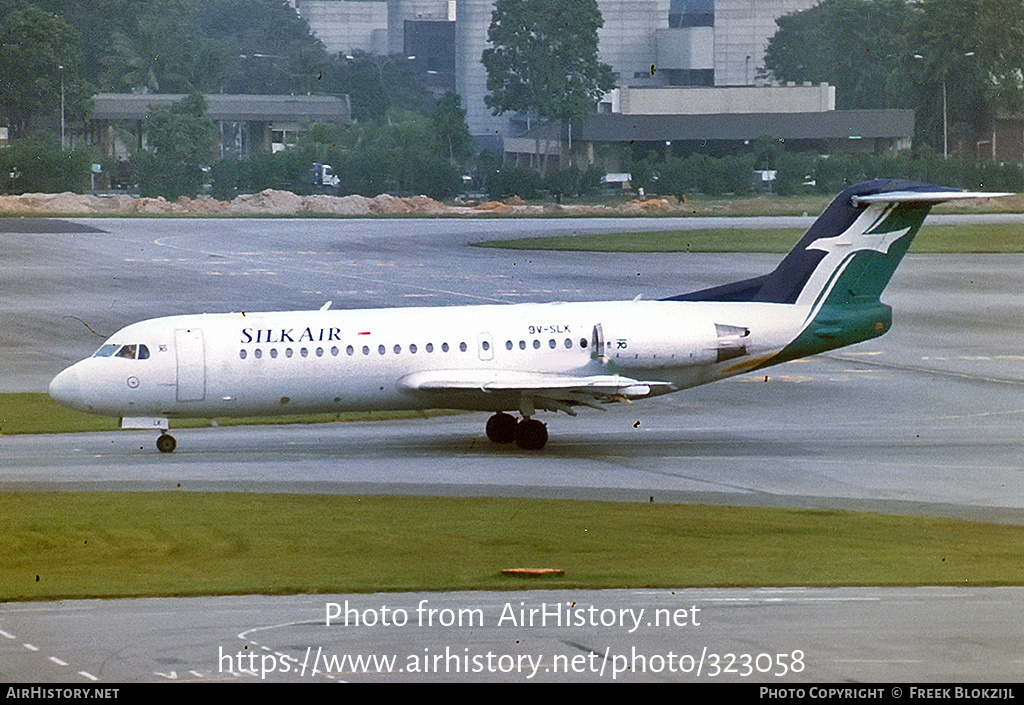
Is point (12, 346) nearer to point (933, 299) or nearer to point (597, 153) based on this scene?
point (933, 299)

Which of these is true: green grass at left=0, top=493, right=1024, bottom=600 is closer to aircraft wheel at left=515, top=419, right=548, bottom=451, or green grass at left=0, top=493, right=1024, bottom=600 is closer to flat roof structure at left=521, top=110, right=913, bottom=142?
aircraft wheel at left=515, top=419, right=548, bottom=451

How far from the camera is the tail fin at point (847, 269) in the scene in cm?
3941

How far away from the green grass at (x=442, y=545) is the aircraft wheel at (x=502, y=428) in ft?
25.2

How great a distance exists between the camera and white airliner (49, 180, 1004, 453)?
3694 cm

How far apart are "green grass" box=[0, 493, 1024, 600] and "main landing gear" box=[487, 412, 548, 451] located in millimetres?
6764

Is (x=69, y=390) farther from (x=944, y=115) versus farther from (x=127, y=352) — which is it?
(x=944, y=115)

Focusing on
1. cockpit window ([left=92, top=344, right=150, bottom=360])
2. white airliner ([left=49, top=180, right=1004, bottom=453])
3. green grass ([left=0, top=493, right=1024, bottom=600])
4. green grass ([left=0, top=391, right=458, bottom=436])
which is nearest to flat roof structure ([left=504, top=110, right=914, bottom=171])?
green grass ([left=0, top=391, right=458, bottom=436])

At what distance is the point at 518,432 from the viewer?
1503 inches

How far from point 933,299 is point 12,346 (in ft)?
121

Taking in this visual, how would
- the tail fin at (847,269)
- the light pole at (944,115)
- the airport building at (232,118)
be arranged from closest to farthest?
the tail fin at (847,269) → the light pole at (944,115) → the airport building at (232,118)

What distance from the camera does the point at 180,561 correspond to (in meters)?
26.0

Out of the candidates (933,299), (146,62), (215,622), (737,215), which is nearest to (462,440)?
(215,622)

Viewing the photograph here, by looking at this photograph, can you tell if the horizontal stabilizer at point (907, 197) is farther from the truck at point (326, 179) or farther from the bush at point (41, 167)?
the bush at point (41, 167)

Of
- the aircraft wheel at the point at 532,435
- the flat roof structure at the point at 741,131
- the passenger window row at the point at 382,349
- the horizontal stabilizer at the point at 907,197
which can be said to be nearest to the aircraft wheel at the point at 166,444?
the passenger window row at the point at 382,349
